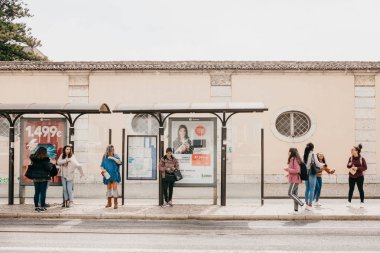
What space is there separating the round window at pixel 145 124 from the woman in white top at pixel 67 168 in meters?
8.14

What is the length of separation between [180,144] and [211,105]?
1354 mm

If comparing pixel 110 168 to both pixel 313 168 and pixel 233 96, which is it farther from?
pixel 233 96

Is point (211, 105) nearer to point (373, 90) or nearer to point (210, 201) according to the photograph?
point (210, 201)

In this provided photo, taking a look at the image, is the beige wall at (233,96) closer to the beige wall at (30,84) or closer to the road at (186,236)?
the beige wall at (30,84)

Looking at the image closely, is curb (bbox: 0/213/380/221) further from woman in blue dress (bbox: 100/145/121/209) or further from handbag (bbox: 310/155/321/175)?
handbag (bbox: 310/155/321/175)

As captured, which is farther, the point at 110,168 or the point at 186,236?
the point at 110,168

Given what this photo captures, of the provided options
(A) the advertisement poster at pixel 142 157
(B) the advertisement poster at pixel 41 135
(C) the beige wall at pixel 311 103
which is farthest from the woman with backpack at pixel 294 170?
(C) the beige wall at pixel 311 103

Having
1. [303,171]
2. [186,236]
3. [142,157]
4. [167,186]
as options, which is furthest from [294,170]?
[142,157]

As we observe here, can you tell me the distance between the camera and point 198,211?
1345cm

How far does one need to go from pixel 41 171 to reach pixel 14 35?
25709mm

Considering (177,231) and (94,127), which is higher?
(94,127)

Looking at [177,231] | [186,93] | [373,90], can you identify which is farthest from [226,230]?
[373,90]

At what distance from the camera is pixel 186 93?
22312 millimetres

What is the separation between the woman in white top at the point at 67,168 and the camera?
14156mm
